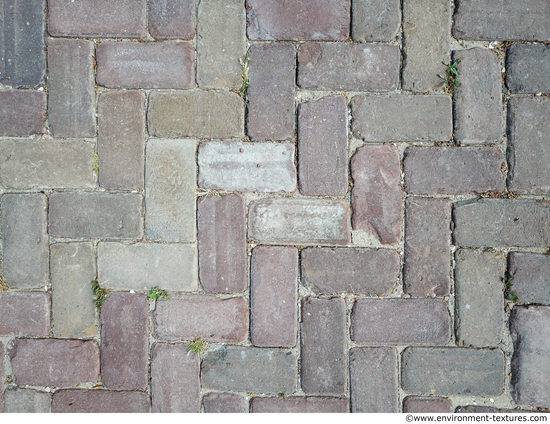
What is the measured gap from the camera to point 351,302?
2.18 metres

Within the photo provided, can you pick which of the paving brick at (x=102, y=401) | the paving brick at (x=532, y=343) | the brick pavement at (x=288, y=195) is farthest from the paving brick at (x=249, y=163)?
the paving brick at (x=532, y=343)

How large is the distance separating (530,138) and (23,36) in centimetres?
266

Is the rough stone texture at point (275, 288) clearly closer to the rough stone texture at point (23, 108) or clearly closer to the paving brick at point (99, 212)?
the paving brick at point (99, 212)

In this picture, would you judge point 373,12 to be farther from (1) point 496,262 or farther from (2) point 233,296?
(2) point 233,296

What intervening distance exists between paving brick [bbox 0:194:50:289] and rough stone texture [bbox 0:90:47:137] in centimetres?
37

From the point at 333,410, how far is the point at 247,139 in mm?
1501

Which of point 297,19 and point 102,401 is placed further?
point 102,401

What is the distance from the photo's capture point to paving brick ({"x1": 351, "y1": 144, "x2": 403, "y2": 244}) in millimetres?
2137

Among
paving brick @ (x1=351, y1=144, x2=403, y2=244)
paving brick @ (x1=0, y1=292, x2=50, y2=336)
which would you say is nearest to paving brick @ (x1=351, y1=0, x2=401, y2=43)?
paving brick @ (x1=351, y1=144, x2=403, y2=244)

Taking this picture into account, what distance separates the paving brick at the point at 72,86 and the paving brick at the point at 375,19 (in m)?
1.37

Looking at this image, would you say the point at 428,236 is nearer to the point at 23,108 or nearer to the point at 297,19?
the point at 297,19

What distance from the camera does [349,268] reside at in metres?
2.16

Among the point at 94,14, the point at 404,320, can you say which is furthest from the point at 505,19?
the point at 94,14

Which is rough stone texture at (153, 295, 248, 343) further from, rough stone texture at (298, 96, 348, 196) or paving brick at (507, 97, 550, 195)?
paving brick at (507, 97, 550, 195)
